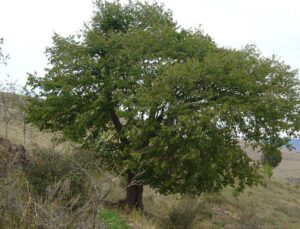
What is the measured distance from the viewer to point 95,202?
900 centimetres

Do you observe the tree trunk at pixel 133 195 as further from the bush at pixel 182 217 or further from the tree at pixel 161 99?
the bush at pixel 182 217

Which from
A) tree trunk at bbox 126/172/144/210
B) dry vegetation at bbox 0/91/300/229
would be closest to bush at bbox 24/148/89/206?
dry vegetation at bbox 0/91/300/229

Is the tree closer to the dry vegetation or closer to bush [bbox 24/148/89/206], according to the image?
the dry vegetation

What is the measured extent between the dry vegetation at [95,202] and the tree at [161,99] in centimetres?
178

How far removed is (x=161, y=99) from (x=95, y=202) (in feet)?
27.6

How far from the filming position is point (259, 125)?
18.4m

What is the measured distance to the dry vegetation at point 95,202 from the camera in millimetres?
9125

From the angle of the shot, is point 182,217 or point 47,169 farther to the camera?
point 182,217

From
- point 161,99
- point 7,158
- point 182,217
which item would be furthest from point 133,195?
point 7,158

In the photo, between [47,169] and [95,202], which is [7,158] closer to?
[47,169]

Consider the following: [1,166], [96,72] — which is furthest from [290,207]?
[1,166]

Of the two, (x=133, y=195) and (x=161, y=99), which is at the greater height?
(x=161, y=99)

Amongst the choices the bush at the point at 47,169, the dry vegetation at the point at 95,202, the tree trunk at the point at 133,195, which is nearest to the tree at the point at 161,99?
the tree trunk at the point at 133,195

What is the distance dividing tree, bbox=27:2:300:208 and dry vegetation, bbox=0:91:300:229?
70.3 inches
